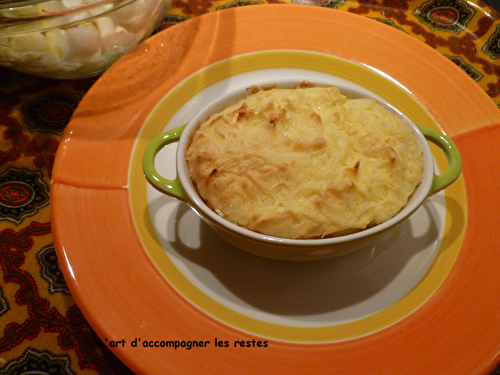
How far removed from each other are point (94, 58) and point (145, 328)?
129 cm

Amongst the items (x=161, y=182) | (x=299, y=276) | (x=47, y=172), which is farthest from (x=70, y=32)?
(x=299, y=276)

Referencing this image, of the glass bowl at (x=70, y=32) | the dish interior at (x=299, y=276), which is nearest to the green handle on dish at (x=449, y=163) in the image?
the dish interior at (x=299, y=276)

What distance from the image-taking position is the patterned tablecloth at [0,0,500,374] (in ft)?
3.92

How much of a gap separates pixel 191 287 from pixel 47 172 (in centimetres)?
89

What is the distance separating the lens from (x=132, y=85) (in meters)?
1.61

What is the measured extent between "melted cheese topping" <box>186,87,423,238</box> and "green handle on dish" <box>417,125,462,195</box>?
0.07 meters

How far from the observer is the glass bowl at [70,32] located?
1481 mm

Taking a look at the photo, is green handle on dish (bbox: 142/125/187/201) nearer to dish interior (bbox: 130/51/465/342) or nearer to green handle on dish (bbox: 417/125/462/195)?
dish interior (bbox: 130/51/465/342)

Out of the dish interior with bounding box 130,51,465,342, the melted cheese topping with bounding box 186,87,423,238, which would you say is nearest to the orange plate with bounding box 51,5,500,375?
the dish interior with bounding box 130,51,465,342

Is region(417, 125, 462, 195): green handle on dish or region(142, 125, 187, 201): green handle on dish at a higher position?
region(417, 125, 462, 195): green handle on dish

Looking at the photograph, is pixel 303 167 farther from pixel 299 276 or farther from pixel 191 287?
pixel 191 287

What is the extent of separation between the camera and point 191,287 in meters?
1.17

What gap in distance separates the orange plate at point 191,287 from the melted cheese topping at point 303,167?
31cm

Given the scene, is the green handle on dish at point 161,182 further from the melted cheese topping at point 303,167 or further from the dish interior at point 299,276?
the dish interior at point 299,276
